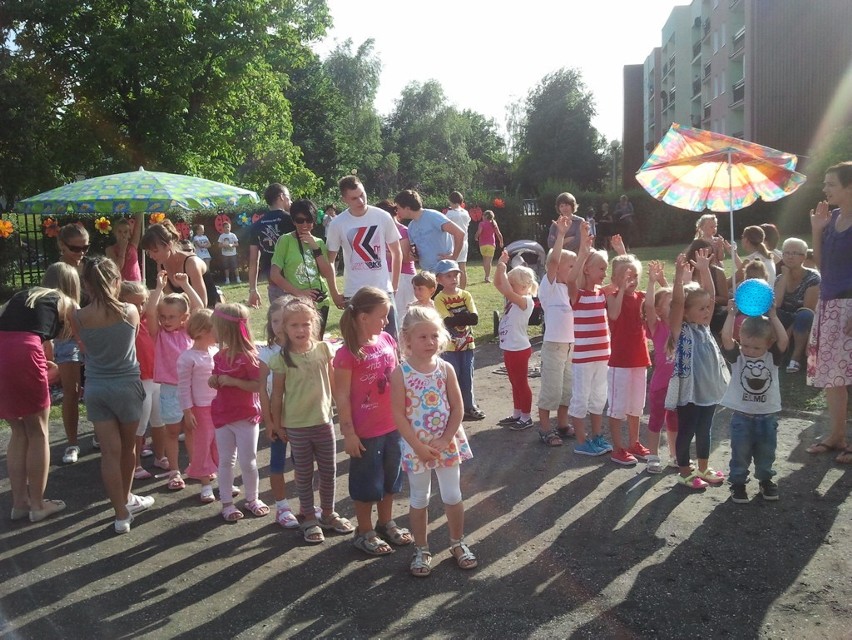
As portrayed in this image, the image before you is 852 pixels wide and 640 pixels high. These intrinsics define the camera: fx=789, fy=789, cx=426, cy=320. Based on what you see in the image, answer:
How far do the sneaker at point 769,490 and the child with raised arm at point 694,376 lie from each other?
37 centimetres

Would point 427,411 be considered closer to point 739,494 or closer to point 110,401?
point 110,401

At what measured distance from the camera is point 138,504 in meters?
5.50

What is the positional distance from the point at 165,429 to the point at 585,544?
3.36 meters

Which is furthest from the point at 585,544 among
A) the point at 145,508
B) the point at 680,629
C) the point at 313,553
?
the point at 145,508

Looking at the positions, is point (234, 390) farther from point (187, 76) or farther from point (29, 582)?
point (187, 76)

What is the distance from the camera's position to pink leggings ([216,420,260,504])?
5.25 m

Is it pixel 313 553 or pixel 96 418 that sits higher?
pixel 96 418

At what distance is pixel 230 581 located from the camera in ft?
14.3

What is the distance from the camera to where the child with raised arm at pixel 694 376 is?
545cm

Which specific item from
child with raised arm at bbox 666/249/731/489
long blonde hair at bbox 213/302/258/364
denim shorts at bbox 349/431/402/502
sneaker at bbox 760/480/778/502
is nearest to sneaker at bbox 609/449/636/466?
child with raised arm at bbox 666/249/731/489

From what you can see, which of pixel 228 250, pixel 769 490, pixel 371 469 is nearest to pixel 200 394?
pixel 371 469

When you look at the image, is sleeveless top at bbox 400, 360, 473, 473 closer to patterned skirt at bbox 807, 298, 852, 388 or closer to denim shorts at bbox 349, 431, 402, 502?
denim shorts at bbox 349, 431, 402, 502

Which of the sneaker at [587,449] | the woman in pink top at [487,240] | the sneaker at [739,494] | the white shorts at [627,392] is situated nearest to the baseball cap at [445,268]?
the white shorts at [627,392]

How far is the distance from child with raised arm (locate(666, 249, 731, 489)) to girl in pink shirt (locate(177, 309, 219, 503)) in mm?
3283
